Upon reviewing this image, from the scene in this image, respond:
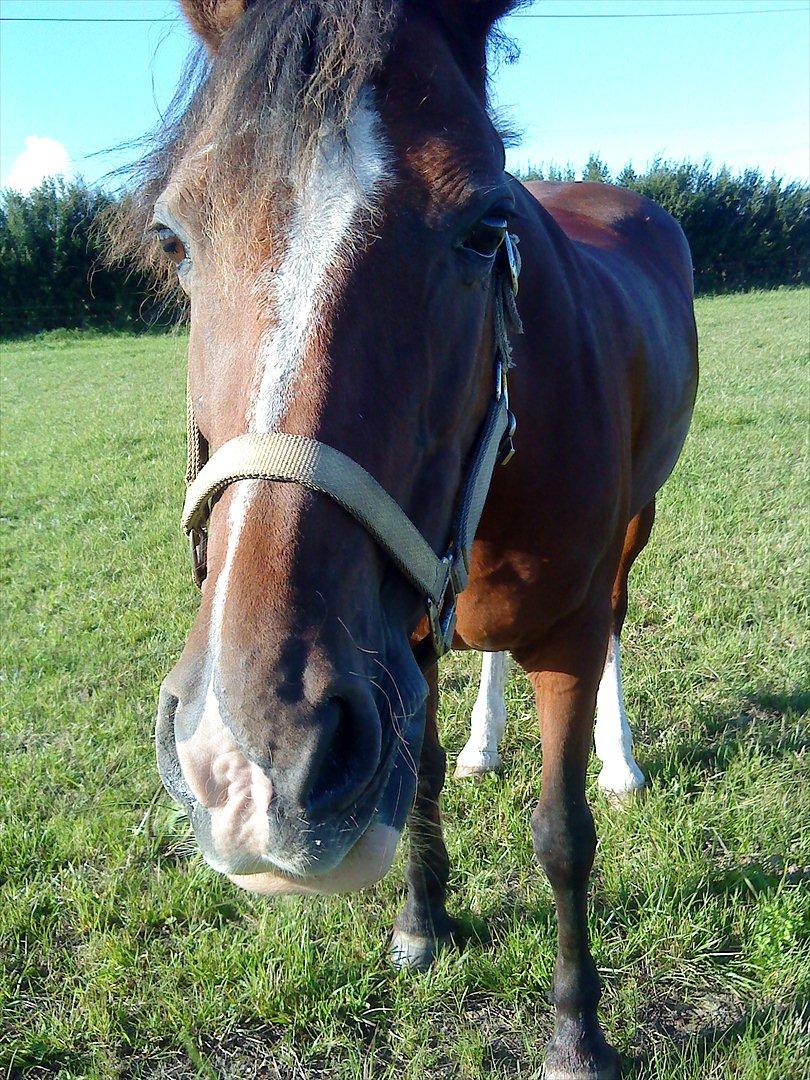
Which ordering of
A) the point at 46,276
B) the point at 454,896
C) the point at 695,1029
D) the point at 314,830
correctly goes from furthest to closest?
the point at 46,276 → the point at 454,896 → the point at 695,1029 → the point at 314,830

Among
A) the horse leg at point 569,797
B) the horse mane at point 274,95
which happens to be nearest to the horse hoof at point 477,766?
the horse leg at point 569,797

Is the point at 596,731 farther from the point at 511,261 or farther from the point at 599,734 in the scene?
the point at 511,261

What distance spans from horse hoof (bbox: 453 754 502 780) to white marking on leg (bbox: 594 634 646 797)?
1.39 feet

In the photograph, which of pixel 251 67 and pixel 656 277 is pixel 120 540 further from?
pixel 251 67

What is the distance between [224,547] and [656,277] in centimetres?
314

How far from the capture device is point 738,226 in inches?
1196

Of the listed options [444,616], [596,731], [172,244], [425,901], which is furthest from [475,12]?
[596,731]

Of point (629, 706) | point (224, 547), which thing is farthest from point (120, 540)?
point (224, 547)

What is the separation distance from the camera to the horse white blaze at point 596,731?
303 cm

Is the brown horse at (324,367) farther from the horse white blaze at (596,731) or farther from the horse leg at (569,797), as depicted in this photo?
the horse white blaze at (596,731)

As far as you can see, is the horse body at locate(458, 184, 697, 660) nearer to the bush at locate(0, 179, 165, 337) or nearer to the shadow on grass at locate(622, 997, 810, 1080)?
the shadow on grass at locate(622, 997, 810, 1080)

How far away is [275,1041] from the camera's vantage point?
2.12 metres

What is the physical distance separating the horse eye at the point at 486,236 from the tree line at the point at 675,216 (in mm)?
24381

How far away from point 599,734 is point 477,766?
530 millimetres
